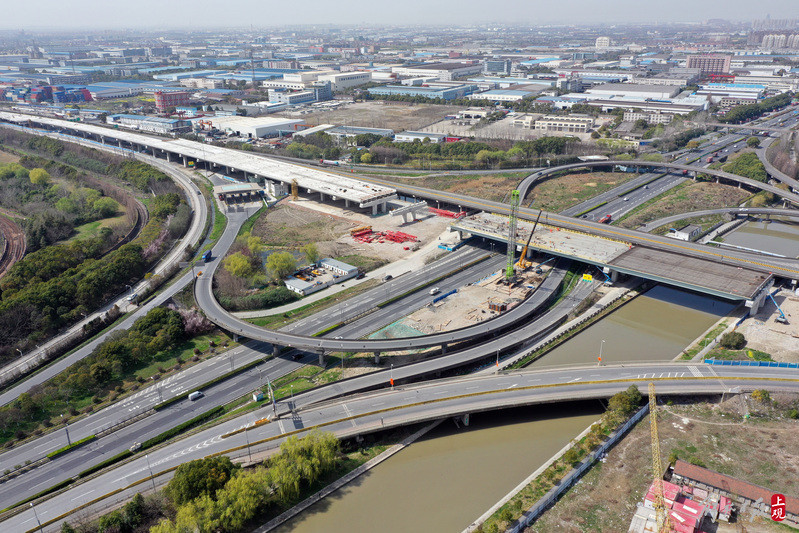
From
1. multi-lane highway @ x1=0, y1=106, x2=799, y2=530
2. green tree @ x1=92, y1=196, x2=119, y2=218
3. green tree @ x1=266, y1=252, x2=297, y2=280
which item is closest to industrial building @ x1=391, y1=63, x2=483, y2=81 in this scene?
green tree @ x1=92, y1=196, x2=119, y2=218

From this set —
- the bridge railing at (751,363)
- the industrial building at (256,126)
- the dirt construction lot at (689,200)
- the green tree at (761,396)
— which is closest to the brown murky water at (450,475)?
the green tree at (761,396)

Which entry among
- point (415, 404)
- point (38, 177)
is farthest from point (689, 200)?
point (38, 177)

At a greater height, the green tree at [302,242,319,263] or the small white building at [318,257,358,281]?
the green tree at [302,242,319,263]

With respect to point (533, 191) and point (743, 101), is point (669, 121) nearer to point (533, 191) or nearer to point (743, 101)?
point (743, 101)

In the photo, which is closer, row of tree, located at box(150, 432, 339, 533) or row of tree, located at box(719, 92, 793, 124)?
row of tree, located at box(150, 432, 339, 533)

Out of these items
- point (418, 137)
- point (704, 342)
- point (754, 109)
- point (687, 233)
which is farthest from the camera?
point (754, 109)

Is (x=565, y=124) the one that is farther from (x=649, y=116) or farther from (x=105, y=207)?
(x=105, y=207)

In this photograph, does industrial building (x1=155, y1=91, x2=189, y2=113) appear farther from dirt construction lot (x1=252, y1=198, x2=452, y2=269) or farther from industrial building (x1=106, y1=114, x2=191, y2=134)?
dirt construction lot (x1=252, y1=198, x2=452, y2=269)
